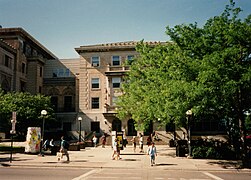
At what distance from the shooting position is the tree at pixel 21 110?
3322 cm

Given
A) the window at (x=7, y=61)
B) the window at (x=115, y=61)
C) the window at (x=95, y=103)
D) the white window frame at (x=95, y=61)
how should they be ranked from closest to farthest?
the window at (x=7, y=61)
the window at (x=95, y=103)
the window at (x=115, y=61)
the white window frame at (x=95, y=61)

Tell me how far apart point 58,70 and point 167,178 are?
137ft

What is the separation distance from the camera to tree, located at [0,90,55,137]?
33.2m

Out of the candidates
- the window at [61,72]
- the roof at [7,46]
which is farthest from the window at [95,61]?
the roof at [7,46]

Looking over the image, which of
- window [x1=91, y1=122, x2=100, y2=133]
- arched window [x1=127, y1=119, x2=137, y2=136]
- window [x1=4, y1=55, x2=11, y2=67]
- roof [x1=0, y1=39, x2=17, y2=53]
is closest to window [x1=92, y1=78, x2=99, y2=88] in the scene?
window [x1=91, y1=122, x2=100, y2=133]

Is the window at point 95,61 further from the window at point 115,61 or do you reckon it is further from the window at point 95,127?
the window at point 95,127

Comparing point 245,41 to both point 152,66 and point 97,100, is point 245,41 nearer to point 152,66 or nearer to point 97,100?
point 152,66

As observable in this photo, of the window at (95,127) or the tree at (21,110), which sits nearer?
the tree at (21,110)

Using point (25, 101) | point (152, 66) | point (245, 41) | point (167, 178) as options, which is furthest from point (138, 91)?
point (25, 101)

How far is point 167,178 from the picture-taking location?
12.7 m

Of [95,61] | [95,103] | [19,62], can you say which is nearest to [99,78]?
[95,61]

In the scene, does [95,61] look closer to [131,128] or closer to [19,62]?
[19,62]

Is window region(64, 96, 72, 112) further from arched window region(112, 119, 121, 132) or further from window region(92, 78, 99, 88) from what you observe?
arched window region(112, 119, 121, 132)

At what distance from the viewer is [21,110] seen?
34156 mm
